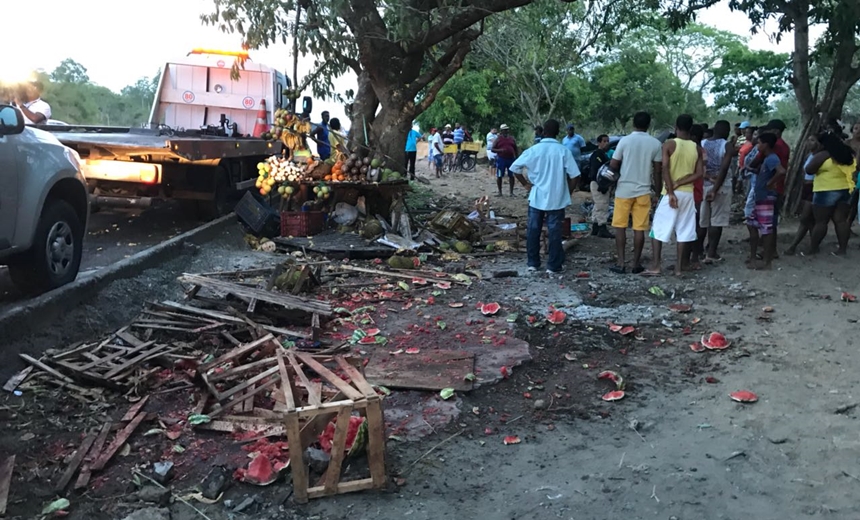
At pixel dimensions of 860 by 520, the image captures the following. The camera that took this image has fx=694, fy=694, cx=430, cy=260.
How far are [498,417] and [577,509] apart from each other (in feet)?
3.84

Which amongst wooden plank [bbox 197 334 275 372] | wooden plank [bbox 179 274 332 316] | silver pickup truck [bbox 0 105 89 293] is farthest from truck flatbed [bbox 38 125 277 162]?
wooden plank [bbox 197 334 275 372]

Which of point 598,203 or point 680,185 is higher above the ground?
point 680,185

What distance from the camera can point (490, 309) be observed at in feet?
21.6

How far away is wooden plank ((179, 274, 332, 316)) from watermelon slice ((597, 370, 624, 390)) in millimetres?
2423

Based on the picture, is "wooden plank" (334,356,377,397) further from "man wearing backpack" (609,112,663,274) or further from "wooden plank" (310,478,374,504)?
"man wearing backpack" (609,112,663,274)

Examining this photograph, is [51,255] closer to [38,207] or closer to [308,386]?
[38,207]

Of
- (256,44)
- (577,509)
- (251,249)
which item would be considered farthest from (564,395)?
(256,44)

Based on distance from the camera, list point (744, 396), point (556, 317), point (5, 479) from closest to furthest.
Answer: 1. point (5, 479)
2. point (744, 396)
3. point (556, 317)

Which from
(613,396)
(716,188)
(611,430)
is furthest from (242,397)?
(716,188)

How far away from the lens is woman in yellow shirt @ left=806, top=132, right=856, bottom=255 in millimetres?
8023

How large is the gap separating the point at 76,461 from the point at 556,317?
4.05m

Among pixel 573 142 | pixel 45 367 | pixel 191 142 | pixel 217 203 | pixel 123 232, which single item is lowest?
pixel 45 367

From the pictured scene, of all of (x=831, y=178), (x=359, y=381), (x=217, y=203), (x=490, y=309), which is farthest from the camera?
(x=217, y=203)

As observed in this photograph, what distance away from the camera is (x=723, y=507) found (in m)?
Result: 3.21
